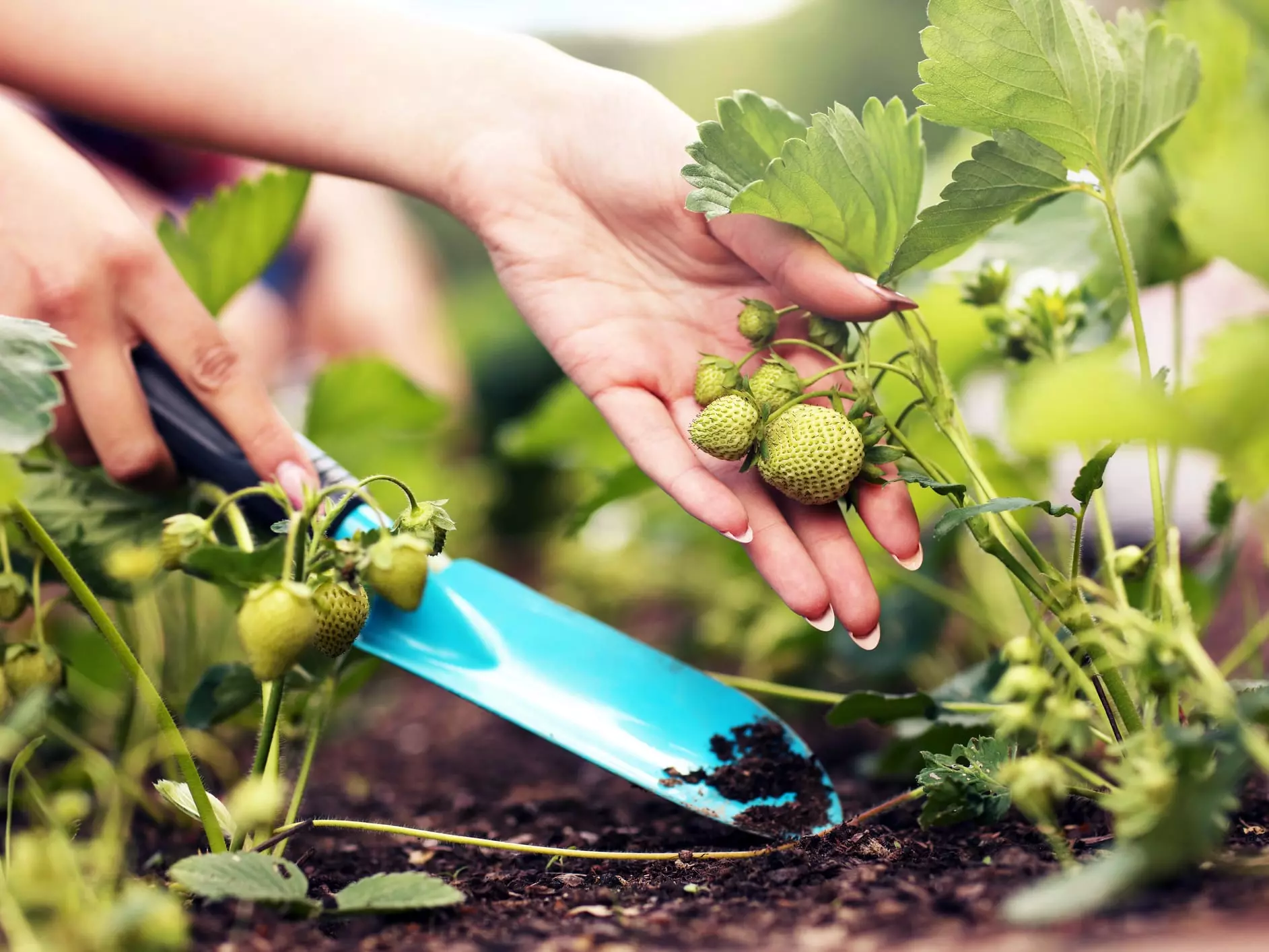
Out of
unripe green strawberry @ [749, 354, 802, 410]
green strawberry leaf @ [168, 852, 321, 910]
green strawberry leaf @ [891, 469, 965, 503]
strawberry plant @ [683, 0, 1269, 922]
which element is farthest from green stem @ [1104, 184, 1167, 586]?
green strawberry leaf @ [168, 852, 321, 910]

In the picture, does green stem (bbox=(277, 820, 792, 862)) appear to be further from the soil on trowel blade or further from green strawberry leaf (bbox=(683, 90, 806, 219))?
green strawberry leaf (bbox=(683, 90, 806, 219))

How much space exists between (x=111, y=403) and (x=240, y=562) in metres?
0.34

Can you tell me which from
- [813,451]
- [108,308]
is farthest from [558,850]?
[108,308]

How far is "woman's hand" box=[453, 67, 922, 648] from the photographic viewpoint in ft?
2.43

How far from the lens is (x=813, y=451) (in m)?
0.67

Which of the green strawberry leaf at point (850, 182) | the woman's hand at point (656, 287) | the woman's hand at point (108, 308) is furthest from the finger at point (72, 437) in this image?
the green strawberry leaf at point (850, 182)

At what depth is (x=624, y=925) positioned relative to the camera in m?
0.56

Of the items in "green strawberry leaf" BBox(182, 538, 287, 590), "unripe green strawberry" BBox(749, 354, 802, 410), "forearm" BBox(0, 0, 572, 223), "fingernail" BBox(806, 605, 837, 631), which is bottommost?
"green strawberry leaf" BBox(182, 538, 287, 590)

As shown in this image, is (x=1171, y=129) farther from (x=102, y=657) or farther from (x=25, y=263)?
(x=102, y=657)

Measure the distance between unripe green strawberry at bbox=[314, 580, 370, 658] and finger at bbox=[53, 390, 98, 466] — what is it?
40 cm

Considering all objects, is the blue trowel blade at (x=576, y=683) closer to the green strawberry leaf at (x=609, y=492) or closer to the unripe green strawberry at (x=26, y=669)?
the green strawberry leaf at (x=609, y=492)

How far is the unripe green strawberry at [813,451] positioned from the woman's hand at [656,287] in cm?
6

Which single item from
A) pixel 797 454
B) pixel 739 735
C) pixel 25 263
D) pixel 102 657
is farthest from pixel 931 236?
pixel 102 657

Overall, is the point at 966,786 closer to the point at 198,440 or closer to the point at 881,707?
the point at 881,707
